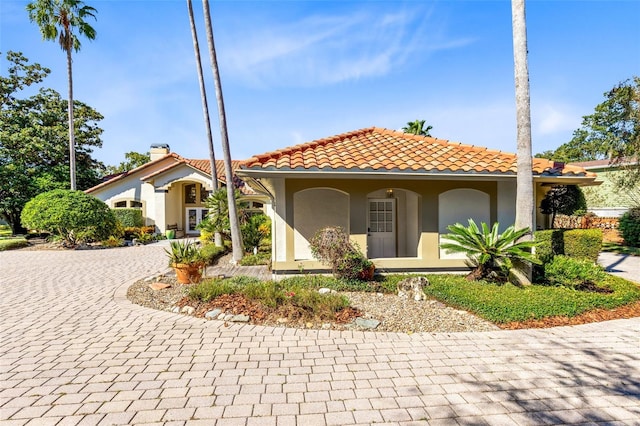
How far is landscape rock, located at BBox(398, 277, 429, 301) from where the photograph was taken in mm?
7005

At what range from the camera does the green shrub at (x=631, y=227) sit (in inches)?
622

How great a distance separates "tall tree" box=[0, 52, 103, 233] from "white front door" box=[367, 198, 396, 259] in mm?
24829

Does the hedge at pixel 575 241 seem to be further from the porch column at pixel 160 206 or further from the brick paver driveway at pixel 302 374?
the porch column at pixel 160 206

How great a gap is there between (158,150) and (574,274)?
3124 cm

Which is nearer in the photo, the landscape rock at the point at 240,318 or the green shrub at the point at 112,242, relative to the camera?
the landscape rock at the point at 240,318

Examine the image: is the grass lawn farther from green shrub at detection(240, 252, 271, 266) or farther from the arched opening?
green shrub at detection(240, 252, 271, 266)

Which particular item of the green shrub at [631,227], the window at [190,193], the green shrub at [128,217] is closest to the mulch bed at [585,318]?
the green shrub at [631,227]

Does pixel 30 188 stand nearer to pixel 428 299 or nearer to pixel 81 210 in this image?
pixel 81 210

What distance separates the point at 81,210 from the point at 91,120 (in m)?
16.3

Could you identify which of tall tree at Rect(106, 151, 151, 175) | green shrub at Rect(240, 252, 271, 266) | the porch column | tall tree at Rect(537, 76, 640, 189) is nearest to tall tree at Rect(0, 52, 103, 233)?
the porch column

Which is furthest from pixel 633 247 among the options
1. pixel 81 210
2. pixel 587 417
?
pixel 81 210

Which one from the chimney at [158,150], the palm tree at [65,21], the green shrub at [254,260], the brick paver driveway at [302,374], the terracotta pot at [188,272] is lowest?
the brick paver driveway at [302,374]

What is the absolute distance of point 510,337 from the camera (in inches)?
198

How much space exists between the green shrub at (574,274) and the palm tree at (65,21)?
26.4 meters
